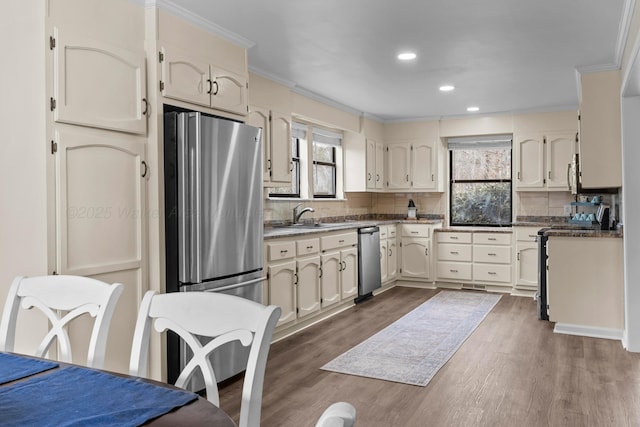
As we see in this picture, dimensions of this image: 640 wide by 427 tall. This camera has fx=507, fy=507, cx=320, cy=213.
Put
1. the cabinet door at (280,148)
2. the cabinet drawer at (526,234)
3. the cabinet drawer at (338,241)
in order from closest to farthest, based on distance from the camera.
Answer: the cabinet door at (280,148) < the cabinet drawer at (338,241) < the cabinet drawer at (526,234)

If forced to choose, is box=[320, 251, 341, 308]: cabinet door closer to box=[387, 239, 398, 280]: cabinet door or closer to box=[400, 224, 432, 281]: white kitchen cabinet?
box=[387, 239, 398, 280]: cabinet door

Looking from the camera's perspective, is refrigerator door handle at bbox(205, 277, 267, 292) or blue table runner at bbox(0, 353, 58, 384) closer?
blue table runner at bbox(0, 353, 58, 384)

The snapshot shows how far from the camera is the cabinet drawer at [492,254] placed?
644 cm

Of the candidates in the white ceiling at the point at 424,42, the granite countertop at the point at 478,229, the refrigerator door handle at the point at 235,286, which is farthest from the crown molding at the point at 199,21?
the granite countertop at the point at 478,229

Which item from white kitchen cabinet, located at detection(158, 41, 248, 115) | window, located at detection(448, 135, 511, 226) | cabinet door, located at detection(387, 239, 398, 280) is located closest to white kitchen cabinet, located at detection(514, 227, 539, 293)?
window, located at detection(448, 135, 511, 226)

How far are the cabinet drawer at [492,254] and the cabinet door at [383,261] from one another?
3.87ft

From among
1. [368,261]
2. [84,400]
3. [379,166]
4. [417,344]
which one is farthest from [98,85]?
[379,166]

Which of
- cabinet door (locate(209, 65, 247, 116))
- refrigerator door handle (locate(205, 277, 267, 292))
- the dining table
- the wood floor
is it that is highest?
cabinet door (locate(209, 65, 247, 116))

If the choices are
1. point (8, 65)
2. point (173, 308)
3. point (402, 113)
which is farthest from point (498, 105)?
point (173, 308)

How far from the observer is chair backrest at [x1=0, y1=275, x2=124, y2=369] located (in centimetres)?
157

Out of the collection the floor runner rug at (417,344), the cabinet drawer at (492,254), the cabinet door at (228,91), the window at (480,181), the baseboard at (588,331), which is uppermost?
the cabinet door at (228,91)

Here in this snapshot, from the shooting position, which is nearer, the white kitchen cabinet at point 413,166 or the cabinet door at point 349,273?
the cabinet door at point 349,273

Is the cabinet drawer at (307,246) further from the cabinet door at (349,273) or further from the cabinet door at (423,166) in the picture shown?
the cabinet door at (423,166)

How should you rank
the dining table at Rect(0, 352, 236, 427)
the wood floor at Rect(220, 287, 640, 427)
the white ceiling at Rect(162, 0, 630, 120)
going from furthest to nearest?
the white ceiling at Rect(162, 0, 630, 120) → the wood floor at Rect(220, 287, 640, 427) → the dining table at Rect(0, 352, 236, 427)
